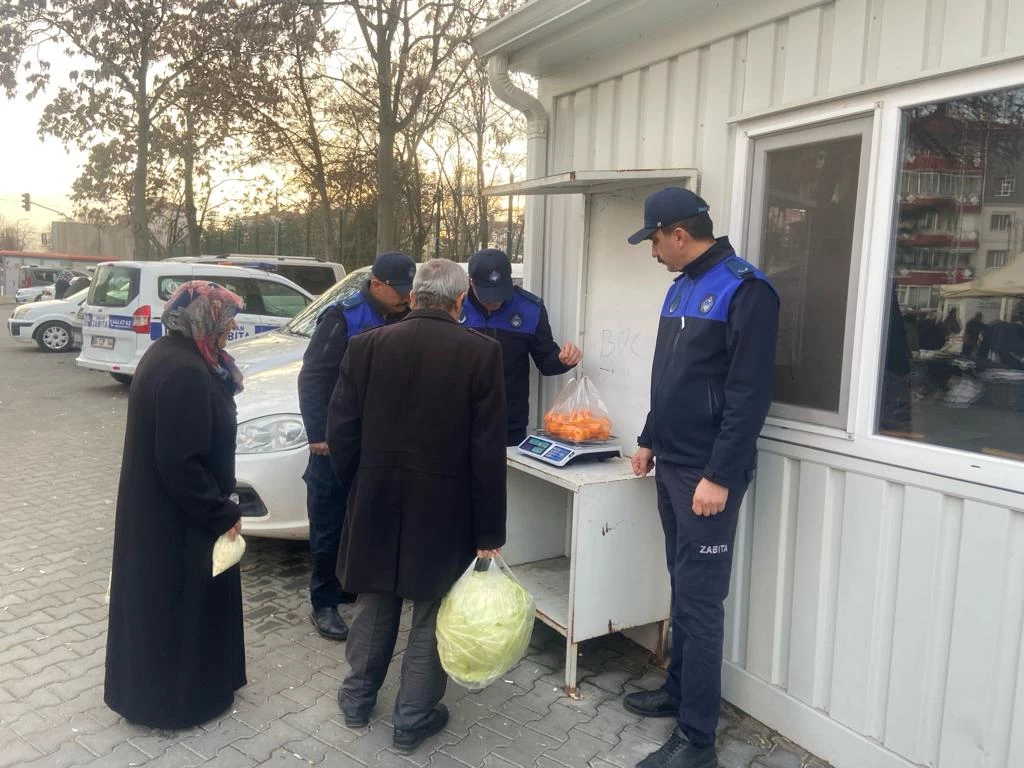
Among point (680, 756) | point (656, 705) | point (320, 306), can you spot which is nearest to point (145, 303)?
point (320, 306)

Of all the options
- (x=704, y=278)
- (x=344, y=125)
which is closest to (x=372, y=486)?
(x=704, y=278)

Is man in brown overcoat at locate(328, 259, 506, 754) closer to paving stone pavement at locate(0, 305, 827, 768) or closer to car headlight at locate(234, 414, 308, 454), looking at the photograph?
paving stone pavement at locate(0, 305, 827, 768)

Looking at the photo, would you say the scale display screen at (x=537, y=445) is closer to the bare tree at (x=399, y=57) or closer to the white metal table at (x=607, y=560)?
the white metal table at (x=607, y=560)

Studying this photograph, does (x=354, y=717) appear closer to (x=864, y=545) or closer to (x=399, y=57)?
(x=864, y=545)

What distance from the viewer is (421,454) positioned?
2902mm

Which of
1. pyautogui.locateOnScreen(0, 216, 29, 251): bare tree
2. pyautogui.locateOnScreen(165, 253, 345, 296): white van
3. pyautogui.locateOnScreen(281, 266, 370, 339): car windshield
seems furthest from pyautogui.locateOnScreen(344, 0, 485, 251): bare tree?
pyautogui.locateOnScreen(0, 216, 29, 251): bare tree

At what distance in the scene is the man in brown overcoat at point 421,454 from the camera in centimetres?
287

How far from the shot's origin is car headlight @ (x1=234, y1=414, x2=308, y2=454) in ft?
15.2

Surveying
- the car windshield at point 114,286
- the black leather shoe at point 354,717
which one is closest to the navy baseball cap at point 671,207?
the black leather shoe at point 354,717

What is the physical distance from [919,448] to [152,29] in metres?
18.6

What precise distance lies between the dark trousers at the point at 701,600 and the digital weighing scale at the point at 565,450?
2.30ft

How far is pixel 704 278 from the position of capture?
2.95 metres

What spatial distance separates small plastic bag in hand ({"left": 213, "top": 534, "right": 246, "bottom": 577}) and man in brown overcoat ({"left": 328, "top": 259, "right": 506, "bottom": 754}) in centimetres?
46

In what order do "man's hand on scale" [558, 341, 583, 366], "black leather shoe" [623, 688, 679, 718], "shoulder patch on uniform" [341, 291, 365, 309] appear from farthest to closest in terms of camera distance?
"man's hand on scale" [558, 341, 583, 366] → "shoulder patch on uniform" [341, 291, 365, 309] → "black leather shoe" [623, 688, 679, 718]
